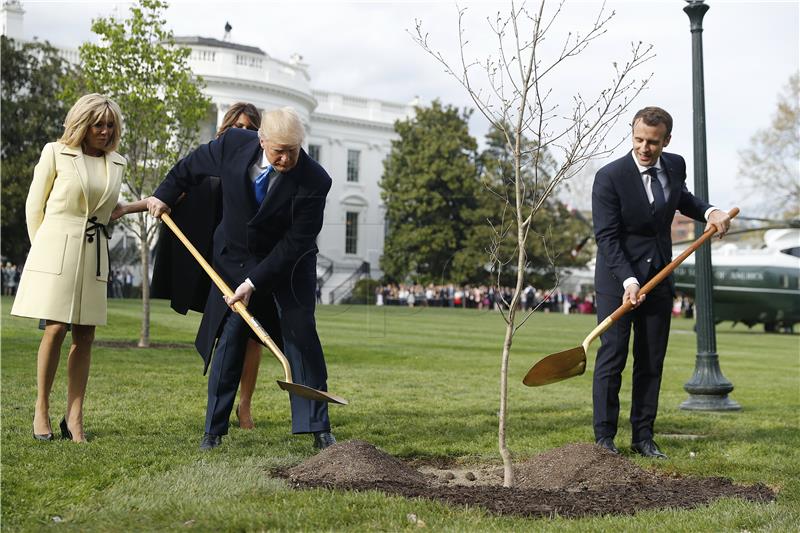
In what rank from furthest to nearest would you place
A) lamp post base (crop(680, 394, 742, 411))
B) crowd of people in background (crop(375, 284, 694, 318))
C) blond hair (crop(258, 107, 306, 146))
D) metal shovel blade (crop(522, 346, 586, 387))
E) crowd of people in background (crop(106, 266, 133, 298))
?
crowd of people in background (crop(106, 266, 133, 298))
crowd of people in background (crop(375, 284, 694, 318))
lamp post base (crop(680, 394, 742, 411))
metal shovel blade (crop(522, 346, 586, 387))
blond hair (crop(258, 107, 306, 146))

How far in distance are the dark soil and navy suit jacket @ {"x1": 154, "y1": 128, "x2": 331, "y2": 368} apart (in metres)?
1.21

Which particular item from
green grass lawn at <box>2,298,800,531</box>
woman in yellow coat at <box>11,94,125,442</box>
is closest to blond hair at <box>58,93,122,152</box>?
woman in yellow coat at <box>11,94,125,442</box>

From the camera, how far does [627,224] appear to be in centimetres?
625

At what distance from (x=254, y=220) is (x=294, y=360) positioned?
0.90 m

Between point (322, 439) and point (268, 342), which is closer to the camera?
point (268, 342)

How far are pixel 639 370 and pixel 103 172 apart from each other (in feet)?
12.1

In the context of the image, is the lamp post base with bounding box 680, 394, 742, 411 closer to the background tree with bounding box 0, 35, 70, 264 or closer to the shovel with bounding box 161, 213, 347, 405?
the shovel with bounding box 161, 213, 347, 405

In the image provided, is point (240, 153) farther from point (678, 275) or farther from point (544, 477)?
point (678, 275)

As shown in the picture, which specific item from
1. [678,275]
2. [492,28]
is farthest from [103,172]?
[678,275]

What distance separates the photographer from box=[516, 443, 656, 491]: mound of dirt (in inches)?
201

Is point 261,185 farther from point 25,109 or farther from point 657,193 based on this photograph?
point 25,109

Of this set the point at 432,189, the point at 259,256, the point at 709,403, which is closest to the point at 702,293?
the point at 709,403

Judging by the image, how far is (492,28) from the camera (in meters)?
5.51

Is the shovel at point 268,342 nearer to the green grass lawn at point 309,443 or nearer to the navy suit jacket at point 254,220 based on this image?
the navy suit jacket at point 254,220
